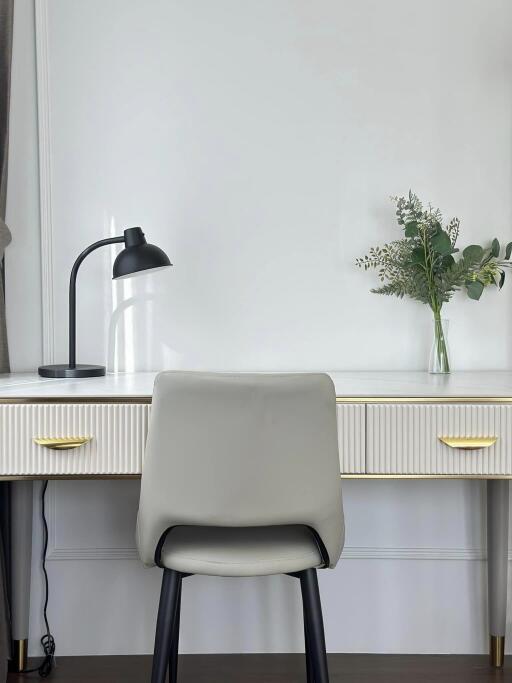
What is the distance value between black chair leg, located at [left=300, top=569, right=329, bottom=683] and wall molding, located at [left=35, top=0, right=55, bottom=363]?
3.45ft

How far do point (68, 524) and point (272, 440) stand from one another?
3.31 feet

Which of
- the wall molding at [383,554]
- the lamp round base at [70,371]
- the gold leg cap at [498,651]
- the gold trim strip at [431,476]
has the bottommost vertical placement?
the gold leg cap at [498,651]

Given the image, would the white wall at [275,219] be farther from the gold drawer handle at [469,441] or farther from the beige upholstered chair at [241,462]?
the beige upholstered chair at [241,462]

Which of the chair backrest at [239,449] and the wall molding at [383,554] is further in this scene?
the wall molding at [383,554]

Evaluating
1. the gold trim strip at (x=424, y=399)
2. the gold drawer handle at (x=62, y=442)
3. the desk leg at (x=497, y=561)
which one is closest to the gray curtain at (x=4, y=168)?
the gold drawer handle at (x=62, y=442)

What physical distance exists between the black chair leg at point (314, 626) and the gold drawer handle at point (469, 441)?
403 mm

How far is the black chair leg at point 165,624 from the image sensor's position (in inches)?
58.3

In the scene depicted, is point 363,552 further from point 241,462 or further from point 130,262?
point 130,262

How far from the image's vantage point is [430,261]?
80.4 inches

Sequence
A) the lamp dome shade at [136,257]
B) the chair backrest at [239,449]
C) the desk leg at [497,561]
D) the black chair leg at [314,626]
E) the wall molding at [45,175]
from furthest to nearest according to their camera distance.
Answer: the wall molding at [45,175], the desk leg at [497,561], the lamp dome shade at [136,257], the black chair leg at [314,626], the chair backrest at [239,449]

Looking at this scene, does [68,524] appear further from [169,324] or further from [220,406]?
[220,406]

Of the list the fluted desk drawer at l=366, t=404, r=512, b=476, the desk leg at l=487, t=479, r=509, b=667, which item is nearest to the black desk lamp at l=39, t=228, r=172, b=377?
the fluted desk drawer at l=366, t=404, r=512, b=476

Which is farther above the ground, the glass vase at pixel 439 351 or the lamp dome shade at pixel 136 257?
the lamp dome shade at pixel 136 257

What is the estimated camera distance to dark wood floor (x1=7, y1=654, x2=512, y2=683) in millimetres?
1986
